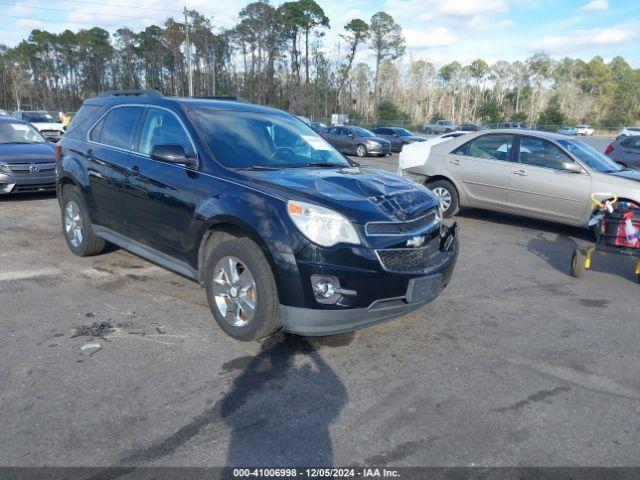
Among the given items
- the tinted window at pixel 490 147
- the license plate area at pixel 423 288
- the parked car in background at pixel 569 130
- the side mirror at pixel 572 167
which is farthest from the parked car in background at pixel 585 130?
the license plate area at pixel 423 288

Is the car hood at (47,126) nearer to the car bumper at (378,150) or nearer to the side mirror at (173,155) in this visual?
the car bumper at (378,150)

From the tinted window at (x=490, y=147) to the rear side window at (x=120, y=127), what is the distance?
5.87m

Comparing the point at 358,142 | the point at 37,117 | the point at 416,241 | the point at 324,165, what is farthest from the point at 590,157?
the point at 37,117

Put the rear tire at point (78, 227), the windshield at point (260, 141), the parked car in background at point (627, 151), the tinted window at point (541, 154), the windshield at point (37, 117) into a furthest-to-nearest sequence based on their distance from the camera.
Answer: the windshield at point (37, 117) → the parked car in background at point (627, 151) → the tinted window at point (541, 154) → the rear tire at point (78, 227) → the windshield at point (260, 141)

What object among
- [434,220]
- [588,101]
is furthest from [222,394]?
[588,101]

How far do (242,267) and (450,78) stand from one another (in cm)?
10839

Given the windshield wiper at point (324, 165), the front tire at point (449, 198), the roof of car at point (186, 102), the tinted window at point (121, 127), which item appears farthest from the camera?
the front tire at point (449, 198)

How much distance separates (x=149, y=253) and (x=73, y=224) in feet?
6.24

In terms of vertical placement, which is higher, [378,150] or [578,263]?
[378,150]

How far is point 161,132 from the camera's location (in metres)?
4.71

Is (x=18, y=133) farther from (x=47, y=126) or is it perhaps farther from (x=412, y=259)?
(x=47, y=126)

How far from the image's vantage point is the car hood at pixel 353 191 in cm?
361

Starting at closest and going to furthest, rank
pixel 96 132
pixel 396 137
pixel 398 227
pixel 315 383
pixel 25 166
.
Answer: pixel 315 383 → pixel 398 227 → pixel 96 132 → pixel 25 166 → pixel 396 137

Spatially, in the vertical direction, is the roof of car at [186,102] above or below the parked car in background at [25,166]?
above
